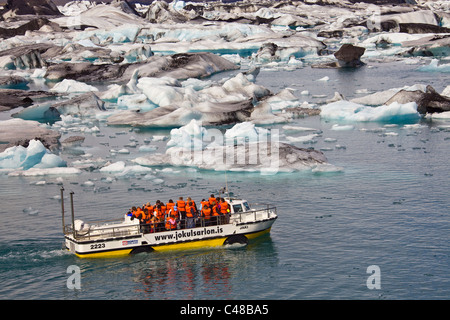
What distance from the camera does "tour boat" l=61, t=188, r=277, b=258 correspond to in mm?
27797

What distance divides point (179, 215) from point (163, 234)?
1.21m

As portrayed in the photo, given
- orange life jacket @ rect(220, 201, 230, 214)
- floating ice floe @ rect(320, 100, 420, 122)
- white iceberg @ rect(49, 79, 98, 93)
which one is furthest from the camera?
white iceberg @ rect(49, 79, 98, 93)

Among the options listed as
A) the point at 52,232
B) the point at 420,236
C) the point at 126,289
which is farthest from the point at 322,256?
the point at 52,232

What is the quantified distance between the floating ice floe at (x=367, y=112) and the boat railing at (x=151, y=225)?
2654cm

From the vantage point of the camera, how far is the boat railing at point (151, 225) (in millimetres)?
28125

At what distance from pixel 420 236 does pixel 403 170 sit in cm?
1134

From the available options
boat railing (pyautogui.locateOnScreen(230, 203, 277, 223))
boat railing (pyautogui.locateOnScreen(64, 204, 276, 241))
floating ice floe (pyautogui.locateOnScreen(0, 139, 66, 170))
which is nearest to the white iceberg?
floating ice floe (pyautogui.locateOnScreen(0, 139, 66, 170))

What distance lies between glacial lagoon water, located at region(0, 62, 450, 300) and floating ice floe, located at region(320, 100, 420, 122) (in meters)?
5.51

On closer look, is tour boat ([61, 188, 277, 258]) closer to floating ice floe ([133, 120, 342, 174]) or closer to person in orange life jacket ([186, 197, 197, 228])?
person in orange life jacket ([186, 197, 197, 228])

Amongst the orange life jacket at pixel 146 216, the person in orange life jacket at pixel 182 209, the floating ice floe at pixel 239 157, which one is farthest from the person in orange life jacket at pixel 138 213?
the floating ice floe at pixel 239 157

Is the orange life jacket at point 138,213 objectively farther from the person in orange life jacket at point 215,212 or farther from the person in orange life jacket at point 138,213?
the person in orange life jacket at point 215,212

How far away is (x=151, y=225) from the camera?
2856 cm
